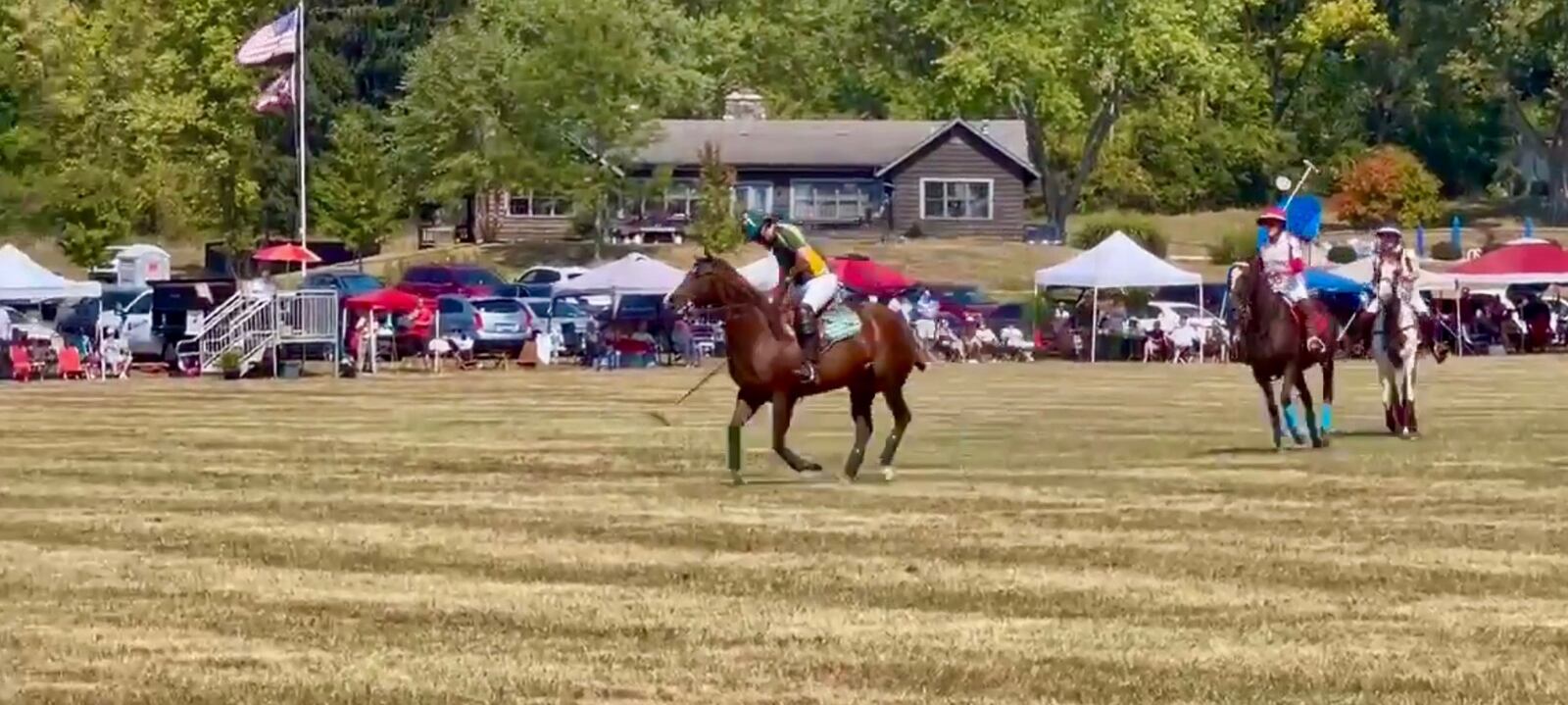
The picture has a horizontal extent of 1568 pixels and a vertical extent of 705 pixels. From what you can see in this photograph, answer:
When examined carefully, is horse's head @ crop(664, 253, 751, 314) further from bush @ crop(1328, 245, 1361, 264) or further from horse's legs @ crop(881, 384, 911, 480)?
bush @ crop(1328, 245, 1361, 264)

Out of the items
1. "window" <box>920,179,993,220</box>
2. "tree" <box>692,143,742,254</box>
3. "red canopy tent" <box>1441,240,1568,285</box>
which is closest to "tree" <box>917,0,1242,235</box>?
"window" <box>920,179,993,220</box>

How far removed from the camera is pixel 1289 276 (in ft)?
88.1

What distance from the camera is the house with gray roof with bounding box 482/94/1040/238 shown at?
98.2m

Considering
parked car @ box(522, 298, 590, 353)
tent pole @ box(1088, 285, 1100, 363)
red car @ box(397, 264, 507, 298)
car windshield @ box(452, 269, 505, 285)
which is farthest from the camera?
car windshield @ box(452, 269, 505, 285)

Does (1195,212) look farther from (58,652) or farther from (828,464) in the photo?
(58,652)

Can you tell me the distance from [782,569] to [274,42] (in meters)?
54.5

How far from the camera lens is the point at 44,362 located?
177ft

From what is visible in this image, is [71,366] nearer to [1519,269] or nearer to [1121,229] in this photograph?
[1519,269]

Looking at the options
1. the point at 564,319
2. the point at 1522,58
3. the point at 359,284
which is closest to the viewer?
the point at 564,319

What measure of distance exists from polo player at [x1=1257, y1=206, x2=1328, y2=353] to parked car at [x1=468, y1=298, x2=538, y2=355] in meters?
32.1

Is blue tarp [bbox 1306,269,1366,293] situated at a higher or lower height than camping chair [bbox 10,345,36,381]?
higher

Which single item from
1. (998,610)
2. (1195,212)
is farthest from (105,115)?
(998,610)

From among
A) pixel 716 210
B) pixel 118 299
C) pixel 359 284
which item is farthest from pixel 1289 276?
pixel 716 210

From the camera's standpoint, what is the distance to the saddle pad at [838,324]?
2341 centimetres
